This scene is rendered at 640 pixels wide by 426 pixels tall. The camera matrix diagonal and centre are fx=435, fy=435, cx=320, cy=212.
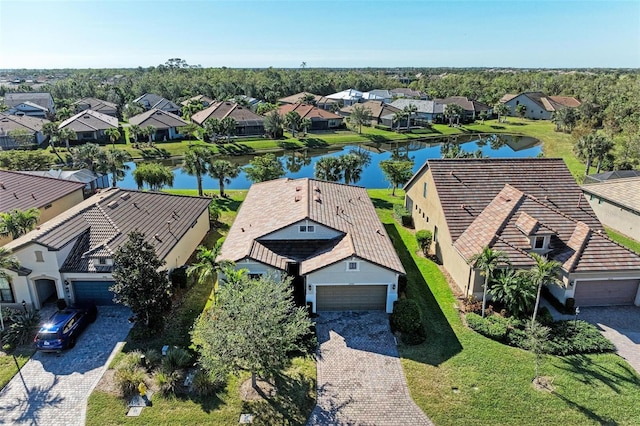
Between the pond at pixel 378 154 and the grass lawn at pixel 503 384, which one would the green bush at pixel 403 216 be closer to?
the grass lawn at pixel 503 384

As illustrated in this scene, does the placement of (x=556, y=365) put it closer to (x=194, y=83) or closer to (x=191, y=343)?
(x=191, y=343)

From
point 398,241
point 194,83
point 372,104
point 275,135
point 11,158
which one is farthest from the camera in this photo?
point 194,83

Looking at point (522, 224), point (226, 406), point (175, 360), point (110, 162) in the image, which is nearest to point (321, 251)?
point (175, 360)

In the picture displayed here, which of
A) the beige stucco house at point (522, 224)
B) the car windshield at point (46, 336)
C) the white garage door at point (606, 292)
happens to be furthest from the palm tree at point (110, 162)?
the white garage door at point (606, 292)

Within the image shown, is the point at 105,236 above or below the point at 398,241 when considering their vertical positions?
above

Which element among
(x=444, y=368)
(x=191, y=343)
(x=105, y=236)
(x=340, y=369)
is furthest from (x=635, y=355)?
(x=105, y=236)

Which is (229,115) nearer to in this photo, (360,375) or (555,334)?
(360,375)
